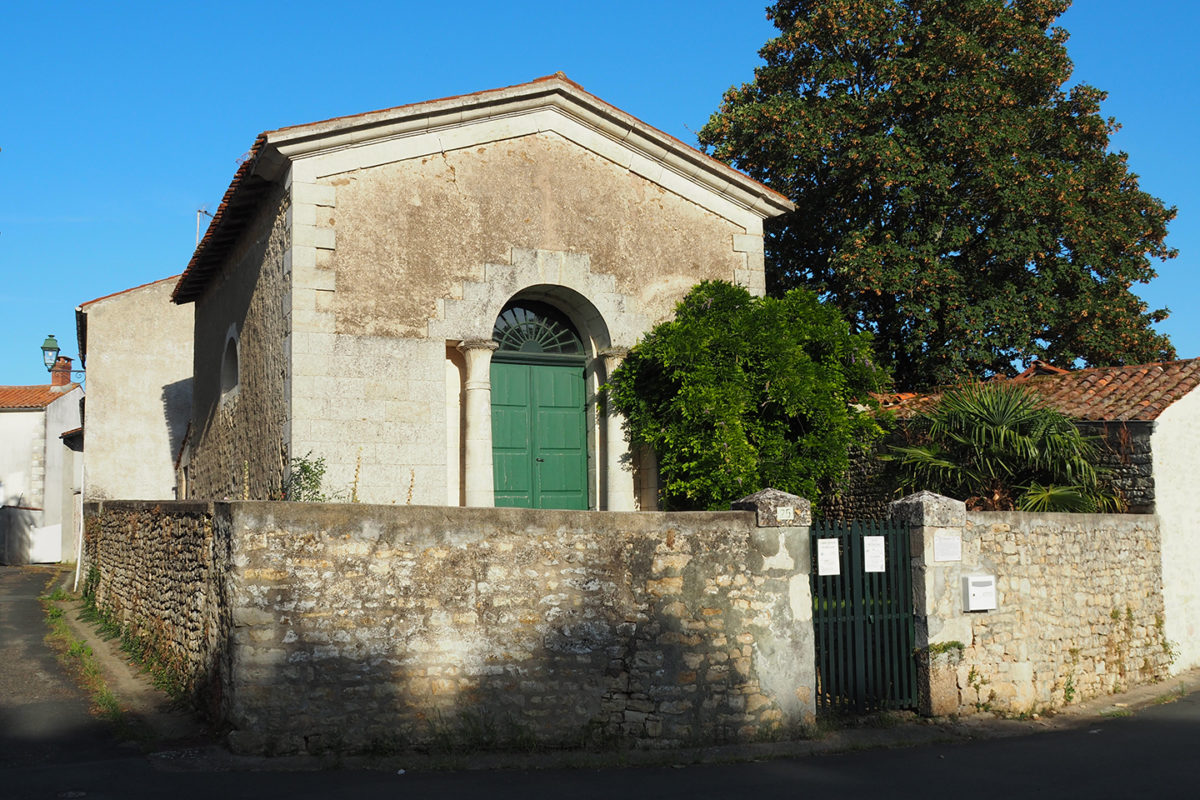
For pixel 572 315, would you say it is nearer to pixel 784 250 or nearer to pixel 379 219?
pixel 379 219

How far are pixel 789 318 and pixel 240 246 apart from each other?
7203mm

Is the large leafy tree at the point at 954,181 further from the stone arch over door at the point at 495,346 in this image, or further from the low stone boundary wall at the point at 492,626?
the low stone boundary wall at the point at 492,626

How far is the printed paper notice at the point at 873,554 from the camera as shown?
886 cm

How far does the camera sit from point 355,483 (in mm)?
10438

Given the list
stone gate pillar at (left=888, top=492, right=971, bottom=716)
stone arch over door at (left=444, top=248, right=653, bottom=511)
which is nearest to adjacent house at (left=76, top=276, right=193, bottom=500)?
stone arch over door at (left=444, top=248, right=653, bottom=511)

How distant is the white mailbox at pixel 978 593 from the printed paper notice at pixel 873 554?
891 millimetres

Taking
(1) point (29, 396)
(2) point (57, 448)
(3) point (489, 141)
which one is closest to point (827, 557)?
(3) point (489, 141)

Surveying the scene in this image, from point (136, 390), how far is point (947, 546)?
757 inches

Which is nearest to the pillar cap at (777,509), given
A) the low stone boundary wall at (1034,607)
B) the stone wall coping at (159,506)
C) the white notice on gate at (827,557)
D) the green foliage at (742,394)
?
the white notice on gate at (827,557)

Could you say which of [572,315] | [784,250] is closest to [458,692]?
[572,315]

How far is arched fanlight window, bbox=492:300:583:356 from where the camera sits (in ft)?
39.6

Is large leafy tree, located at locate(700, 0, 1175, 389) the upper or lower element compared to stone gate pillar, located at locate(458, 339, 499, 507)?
upper

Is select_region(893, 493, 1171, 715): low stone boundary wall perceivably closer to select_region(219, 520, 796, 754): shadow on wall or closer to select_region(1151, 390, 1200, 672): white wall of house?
select_region(1151, 390, 1200, 672): white wall of house

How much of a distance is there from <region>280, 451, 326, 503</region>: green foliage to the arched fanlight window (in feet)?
8.80
